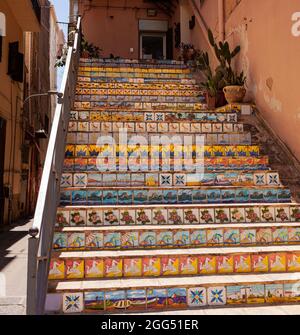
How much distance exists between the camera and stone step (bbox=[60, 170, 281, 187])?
154 inches

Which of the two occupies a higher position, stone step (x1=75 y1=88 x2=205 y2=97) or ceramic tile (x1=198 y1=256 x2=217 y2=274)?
stone step (x1=75 y1=88 x2=205 y2=97)

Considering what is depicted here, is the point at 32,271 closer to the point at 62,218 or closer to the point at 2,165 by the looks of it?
the point at 62,218

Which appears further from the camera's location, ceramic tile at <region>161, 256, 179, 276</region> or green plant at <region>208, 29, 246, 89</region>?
green plant at <region>208, 29, 246, 89</region>

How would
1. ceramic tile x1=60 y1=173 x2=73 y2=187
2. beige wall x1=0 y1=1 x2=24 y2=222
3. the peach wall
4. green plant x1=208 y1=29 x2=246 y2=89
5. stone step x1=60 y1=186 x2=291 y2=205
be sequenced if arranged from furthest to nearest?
1. the peach wall
2. beige wall x1=0 y1=1 x2=24 y2=222
3. green plant x1=208 y1=29 x2=246 y2=89
4. ceramic tile x1=60 y1=173 x2=73 y2=187
5. stone step x1=60 y1=186 x2=291 y2=205

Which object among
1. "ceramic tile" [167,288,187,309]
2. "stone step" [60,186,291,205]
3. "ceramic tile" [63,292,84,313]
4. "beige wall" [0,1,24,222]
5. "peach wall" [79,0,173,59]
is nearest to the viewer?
"ceramic tile" [63,292,84,313]

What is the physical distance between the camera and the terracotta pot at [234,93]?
5816 mm

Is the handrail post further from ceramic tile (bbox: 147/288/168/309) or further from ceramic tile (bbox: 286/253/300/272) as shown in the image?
ceramic tile (bbox: 286/253/300/272)

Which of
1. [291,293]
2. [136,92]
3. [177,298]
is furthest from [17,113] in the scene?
[291,293]

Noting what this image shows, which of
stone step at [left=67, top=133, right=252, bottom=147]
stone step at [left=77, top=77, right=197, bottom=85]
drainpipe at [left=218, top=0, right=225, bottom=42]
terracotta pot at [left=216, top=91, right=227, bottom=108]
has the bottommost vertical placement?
stone step at [left=67, top=133, right=252, bottom=147]

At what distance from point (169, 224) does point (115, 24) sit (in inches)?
415

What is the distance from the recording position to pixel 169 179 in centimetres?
405

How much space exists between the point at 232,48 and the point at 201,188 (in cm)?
412

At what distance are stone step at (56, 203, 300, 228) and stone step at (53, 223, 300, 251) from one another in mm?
116

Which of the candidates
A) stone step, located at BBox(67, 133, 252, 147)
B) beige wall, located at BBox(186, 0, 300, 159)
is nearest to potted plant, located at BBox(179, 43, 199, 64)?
beige wall, located at BBox(186, 0, 300, 159)
